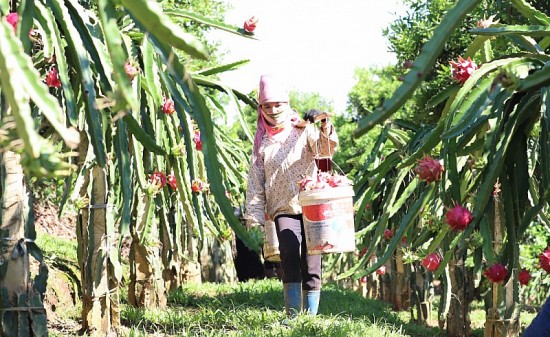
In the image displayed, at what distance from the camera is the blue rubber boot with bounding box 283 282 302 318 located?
16.2 feet

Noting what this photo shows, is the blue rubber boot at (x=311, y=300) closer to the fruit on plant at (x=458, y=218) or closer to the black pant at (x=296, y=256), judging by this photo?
the black pant at (x=296, y=256)

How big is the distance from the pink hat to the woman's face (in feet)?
0.11

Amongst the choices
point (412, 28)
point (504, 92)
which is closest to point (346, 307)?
point (412, 28)

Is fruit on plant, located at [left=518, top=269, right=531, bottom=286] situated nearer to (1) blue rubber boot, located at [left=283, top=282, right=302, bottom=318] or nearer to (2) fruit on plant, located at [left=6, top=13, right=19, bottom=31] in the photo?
(1) blue rubber boot, located at [left=283, top=282, right=302, bottom=318]

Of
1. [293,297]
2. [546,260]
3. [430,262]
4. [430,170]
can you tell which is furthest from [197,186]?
[546,260]

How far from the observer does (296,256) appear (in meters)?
4.93

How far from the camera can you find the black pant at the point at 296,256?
492 centimetres

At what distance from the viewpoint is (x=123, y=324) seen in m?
5.80

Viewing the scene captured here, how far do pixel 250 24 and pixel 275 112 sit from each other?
2.27 feet

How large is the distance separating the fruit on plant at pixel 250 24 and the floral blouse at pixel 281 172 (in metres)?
0.75

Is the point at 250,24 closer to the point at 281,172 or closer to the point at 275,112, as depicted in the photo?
the point at 275,112

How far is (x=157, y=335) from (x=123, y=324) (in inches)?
44.9

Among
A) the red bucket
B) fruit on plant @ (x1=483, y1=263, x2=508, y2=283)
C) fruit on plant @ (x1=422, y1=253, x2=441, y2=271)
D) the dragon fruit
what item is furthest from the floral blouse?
fruit on plant @ (x1=483, y1=263, x2=508, y2=283)

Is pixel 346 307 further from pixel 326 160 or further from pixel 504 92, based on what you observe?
pixel 504 92
